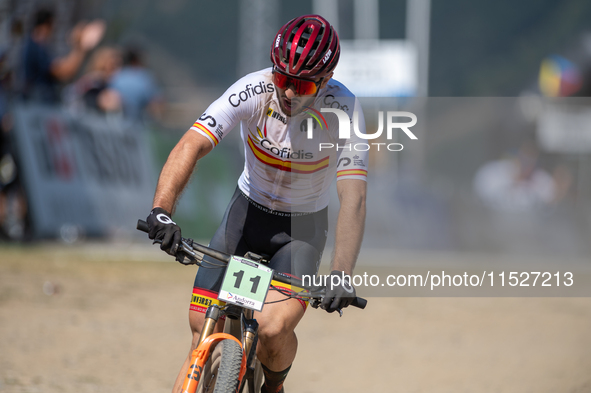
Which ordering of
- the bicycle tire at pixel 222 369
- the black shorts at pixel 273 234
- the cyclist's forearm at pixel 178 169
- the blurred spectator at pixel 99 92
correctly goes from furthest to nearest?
the blurred spectator at pixel 99 92
the black shorts at pixel 273 234
the cyclist's forearm at pixel 178 169
the bicycle tire at pixel 222 369

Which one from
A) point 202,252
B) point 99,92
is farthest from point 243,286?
point 99,92

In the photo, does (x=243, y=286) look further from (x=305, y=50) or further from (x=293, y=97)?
(x=305, y=50)

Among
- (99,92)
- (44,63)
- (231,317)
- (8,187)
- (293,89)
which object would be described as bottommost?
(231,317)

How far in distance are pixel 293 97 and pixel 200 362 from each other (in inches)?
55.6

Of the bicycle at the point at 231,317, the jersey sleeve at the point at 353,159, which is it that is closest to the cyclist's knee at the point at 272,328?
the bicycle at the point at 231,317

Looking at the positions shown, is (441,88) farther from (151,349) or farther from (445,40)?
(151,349)

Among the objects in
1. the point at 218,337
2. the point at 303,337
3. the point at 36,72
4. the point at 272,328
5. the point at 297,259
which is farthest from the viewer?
the point at 36,72

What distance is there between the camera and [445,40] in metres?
57.1

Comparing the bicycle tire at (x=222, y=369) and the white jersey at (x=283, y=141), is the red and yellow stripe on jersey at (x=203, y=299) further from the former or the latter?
the white jersey at (x=283, y=141)

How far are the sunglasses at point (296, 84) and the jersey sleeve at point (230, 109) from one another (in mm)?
199

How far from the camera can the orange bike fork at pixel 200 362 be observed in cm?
293

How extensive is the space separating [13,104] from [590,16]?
4737cm

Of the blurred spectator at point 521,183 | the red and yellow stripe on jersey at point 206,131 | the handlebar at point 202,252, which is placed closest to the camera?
the handlebar at point 202,252

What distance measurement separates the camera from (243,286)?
3.07 meters
